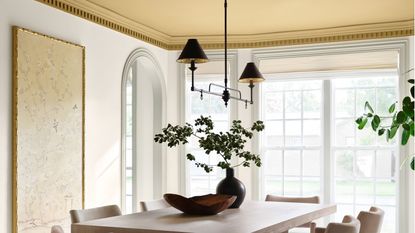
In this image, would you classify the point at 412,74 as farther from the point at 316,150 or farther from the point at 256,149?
the point at 256,149

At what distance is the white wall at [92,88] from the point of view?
4891 millimetres

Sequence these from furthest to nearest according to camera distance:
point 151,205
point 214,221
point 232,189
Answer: point 151,205 < point 232,189 < point 214,221

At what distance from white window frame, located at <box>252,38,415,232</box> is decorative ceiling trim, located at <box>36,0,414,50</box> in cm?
8

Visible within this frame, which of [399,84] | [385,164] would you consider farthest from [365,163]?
[399,84]

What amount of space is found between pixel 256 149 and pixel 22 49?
354 centimetres

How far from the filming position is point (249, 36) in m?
7.68

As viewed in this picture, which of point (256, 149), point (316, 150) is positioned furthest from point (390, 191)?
point (256, 149)

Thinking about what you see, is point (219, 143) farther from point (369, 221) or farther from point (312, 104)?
point (312, 104)

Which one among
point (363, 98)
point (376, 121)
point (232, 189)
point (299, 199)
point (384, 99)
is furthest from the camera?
point (363, 98)

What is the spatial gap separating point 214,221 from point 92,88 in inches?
104

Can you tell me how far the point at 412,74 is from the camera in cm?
693

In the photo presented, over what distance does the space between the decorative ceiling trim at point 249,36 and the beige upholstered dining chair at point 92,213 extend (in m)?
2.11

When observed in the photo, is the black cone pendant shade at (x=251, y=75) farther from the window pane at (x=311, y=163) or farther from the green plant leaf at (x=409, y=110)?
the window pane at (x=311, y=163)

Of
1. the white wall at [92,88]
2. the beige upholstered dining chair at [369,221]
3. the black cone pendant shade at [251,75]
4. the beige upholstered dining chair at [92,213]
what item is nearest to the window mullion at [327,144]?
the black cone pendant shade at [251,75]
